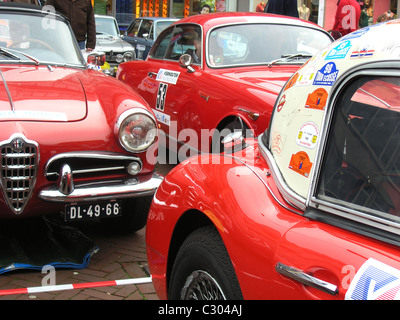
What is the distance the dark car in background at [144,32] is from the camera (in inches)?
583

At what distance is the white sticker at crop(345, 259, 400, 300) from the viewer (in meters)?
1.39

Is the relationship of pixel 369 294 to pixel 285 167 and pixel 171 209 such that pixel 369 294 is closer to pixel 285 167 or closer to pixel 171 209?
pixel 285 167

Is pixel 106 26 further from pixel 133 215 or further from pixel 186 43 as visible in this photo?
pixel 133 215

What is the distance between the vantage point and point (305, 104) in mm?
1963

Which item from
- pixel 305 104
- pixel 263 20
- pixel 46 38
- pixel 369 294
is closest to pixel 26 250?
pixel 46 38

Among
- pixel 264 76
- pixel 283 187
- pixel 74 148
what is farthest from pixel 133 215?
pixel 283 187

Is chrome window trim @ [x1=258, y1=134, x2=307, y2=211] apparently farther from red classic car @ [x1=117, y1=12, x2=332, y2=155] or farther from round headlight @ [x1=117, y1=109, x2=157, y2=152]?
red classic car @ [x1=117, y1=12, x2=332, y2=155]

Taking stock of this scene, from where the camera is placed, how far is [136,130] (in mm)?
3801

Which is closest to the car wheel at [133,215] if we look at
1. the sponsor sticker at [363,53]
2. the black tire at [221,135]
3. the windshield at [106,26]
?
the black tire at [221,135]

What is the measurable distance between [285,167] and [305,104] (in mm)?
237

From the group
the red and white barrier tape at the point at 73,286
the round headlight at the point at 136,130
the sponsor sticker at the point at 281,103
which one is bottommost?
the red and white barrier tape at the point at 73,286

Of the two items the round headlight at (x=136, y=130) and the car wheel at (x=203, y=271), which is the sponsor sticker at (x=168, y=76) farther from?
the car wheel at (x=203, y=271)

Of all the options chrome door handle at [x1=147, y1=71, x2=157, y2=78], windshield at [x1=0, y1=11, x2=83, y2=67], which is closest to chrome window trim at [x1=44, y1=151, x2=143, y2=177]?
windshield at [x1=0, y1=11, x2=83, y2=67]

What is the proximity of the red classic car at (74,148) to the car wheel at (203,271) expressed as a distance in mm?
1348
